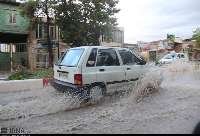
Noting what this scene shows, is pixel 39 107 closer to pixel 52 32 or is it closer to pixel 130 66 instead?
pixel 130 66

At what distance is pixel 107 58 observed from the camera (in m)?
9.42

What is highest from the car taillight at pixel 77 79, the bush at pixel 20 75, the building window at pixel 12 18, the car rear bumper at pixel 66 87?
the building window at pixel 12 18

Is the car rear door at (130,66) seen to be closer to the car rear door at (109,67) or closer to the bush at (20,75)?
the car rear door at (109,67)

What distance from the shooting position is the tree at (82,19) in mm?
29203

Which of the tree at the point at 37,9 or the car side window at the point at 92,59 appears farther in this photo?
the tree at the point at 37,9

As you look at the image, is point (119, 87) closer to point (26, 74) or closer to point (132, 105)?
point (132, 105)

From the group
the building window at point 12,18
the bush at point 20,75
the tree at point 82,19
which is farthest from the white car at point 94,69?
the building window at point 12,18

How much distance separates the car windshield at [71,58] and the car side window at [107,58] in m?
0.58

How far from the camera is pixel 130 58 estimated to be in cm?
1011

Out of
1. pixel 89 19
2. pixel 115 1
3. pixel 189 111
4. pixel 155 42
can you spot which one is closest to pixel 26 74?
pixel 189 111

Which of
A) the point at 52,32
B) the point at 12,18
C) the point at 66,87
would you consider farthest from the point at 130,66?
the point at 52,32

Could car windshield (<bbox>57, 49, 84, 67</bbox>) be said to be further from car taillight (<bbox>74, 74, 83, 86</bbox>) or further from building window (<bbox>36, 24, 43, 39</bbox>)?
building window (<bbox>36, 24, 43, 39</bbox>)

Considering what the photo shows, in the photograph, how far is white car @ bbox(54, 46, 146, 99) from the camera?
8.59 metres

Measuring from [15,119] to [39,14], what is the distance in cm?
2453
